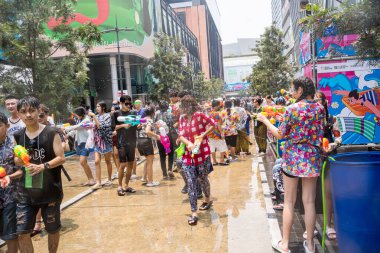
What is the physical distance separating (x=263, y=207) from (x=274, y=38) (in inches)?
987

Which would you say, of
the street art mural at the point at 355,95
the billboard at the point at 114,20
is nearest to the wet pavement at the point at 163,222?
the street art mural at the point at 355,95

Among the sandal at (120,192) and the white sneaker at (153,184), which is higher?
the sandal at (120,192)

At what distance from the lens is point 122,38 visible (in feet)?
91.1

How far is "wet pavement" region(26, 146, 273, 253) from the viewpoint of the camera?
13.6ft

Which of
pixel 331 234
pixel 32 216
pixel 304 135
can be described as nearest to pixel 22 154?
pixel 32 216

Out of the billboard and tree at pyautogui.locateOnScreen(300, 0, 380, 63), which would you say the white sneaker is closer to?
tree at pyautogui.locateOnScreen(300, 0, 380, 63)

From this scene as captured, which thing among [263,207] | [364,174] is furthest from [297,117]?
[263,207]

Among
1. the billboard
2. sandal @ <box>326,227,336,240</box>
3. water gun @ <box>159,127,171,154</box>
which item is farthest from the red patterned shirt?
the billboard

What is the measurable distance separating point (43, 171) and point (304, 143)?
8.29 ft

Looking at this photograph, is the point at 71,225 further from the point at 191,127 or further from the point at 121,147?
the point at 191,127

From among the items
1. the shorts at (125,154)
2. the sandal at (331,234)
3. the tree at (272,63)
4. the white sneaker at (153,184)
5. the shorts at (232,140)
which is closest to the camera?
the sandal at (331,234)

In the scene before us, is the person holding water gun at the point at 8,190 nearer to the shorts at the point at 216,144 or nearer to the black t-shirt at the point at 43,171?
the black t-shirt at the point at 43,171

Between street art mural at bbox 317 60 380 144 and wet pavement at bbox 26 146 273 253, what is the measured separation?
327 cm

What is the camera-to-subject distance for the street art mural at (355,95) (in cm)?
854
